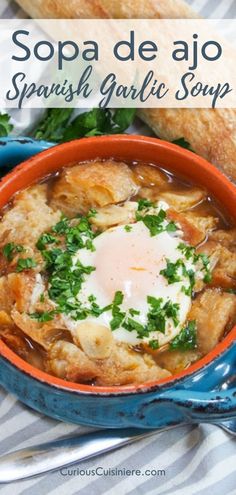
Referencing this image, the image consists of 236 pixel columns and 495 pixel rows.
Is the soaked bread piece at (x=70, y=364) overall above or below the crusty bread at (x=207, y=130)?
below

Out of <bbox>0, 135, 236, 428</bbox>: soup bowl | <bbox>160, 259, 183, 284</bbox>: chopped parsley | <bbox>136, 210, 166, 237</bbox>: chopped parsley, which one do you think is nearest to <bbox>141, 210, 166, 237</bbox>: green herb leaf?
<bbox>136, 210, 166, 237</bbox>: chopped parsley

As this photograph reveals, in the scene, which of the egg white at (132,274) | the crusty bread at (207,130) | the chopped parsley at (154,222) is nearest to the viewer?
the egg white at (132,274)

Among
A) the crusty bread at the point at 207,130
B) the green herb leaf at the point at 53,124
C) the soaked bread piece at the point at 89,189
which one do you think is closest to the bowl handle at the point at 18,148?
the soaked bread piece at the point at 89,189

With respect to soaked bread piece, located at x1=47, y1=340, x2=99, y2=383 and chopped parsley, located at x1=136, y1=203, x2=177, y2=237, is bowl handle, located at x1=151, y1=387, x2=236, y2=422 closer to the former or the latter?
soaked bread piece, located at x1=47, y1=340, x2=99, y2=383

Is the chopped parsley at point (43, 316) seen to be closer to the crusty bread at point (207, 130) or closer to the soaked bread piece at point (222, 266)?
the soaked bread piece at point (222, 266)

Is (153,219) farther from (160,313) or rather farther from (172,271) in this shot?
(160,313)

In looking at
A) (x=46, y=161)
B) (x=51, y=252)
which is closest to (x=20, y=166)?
(x=46, y=161)

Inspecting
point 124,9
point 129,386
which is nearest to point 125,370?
point 129,386
